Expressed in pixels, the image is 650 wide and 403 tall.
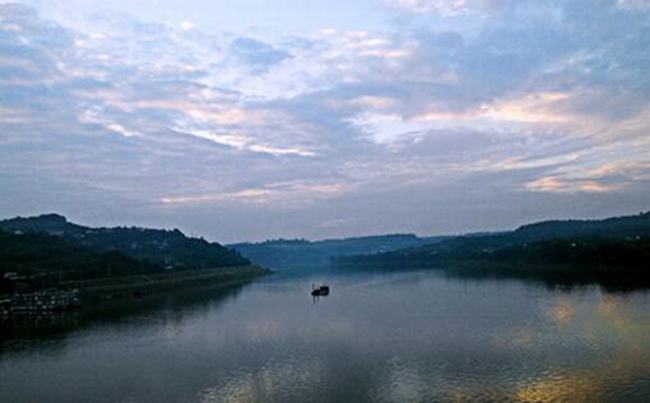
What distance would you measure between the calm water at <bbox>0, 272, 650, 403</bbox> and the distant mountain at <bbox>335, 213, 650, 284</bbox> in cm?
1854

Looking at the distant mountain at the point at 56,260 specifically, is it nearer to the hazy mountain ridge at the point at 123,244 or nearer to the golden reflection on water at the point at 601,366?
the hazy mountain ridge at the point at 123,244

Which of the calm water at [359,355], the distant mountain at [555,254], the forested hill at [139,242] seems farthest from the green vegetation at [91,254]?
the distant mountain at [555,254]

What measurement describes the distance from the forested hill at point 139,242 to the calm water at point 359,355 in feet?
131

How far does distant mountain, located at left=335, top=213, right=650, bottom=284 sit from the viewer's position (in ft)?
181

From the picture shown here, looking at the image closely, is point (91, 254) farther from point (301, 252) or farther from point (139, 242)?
point (301, 252)

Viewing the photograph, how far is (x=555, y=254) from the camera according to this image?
67.4m

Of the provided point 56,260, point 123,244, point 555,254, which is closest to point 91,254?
point 56,260

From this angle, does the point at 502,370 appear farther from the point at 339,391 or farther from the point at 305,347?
the point at 305,347

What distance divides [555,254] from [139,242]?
65.4m

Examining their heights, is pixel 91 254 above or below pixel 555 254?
above

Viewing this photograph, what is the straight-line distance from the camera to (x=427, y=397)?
16000mm

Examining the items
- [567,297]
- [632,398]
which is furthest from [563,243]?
[632,398]

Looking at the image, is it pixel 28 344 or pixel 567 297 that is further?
pixel 567 297

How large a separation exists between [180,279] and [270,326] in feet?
122
